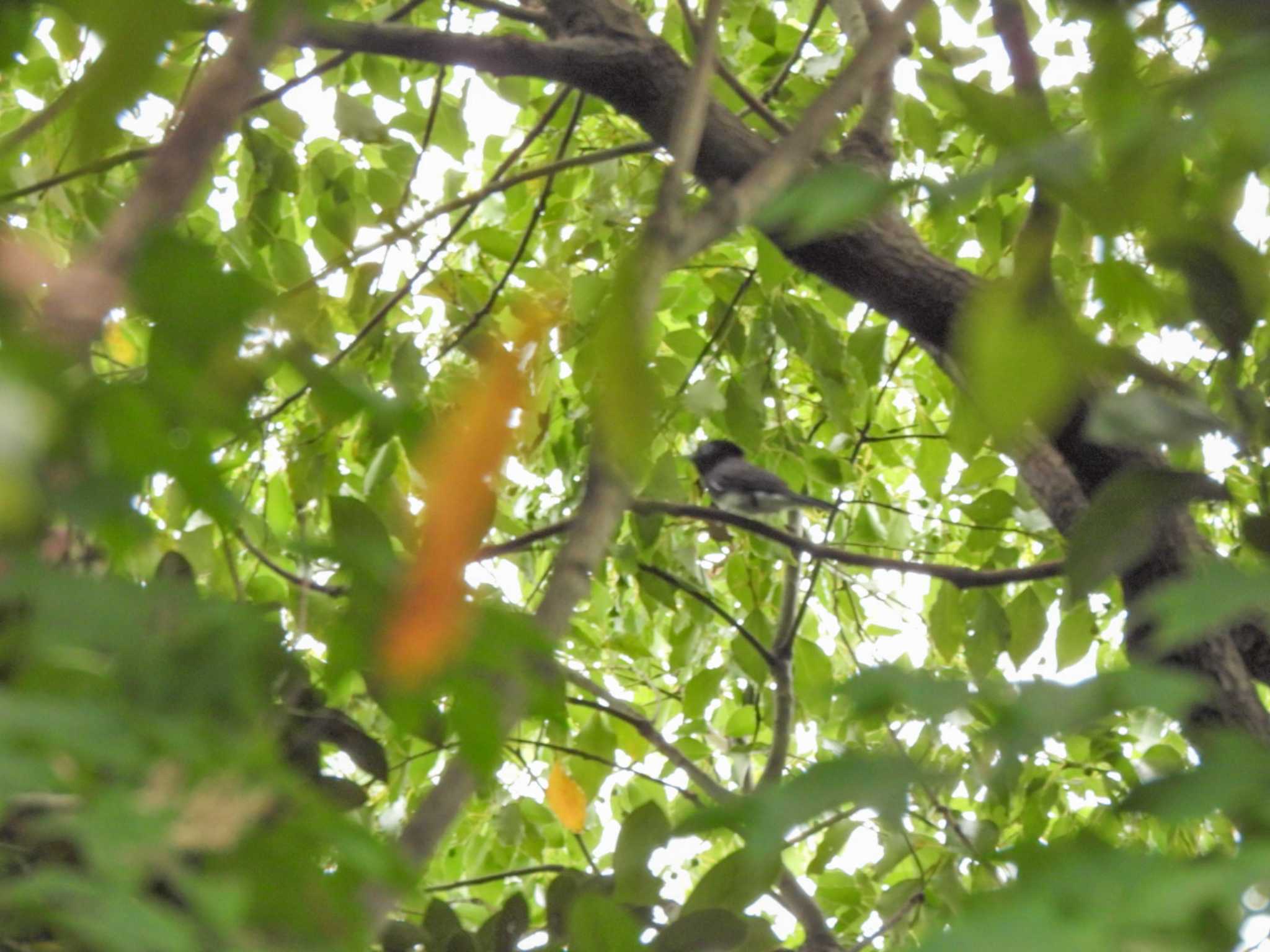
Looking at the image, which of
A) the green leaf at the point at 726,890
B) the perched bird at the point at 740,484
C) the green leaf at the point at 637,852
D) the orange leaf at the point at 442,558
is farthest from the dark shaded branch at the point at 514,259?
the orange leaf at the point at 442,558

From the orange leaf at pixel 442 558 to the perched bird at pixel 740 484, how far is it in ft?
7.21

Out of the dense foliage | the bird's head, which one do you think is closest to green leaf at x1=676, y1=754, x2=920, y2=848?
the dense foliage

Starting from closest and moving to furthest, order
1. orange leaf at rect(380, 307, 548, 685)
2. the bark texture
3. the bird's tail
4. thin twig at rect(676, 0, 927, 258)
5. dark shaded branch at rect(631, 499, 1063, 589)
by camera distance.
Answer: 1. orange leaf at rect(380, 307, 548, 685)
2. thin twig at rect(676, 0, 927, 258)
3. the bark texture
4. dark shaded branch at rect(631, 499, 1063, 589)
5. the bird's tail

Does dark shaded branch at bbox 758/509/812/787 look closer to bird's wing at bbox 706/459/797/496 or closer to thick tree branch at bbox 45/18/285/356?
bird's wing at bbox 706/459/797/496

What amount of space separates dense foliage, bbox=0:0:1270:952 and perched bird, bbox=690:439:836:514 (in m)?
0.14

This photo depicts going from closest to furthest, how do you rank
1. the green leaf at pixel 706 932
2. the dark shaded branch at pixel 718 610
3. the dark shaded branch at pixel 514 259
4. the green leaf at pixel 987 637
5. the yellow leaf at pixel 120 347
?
the green leaf at pixel 706 932
the yellow leaf at pixel 120 347
the dark shaded branch at pixel 718 610
the green leaf at pixel 987 637
the dark shaded branch at pixel 514 259

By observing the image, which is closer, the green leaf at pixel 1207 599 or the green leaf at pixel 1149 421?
the green leaf at pixel 1207 599

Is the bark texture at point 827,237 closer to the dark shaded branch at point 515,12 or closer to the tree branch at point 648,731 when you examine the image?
the dark shaded branch at point 515,12

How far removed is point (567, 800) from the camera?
220 cm

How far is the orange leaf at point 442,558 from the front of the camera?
1.86 ft

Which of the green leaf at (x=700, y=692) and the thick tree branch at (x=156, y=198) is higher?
the green leaf at (x=700, y=692)

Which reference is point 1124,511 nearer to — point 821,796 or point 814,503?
point 821,796

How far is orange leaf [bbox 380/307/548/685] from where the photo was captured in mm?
568

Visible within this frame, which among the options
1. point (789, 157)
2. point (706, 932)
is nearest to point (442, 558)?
point (789, 157)
